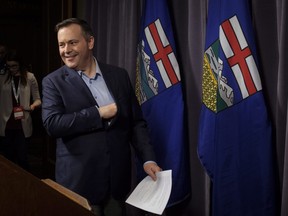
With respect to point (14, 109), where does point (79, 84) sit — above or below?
above

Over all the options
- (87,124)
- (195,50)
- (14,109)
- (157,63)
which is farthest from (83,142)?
(14,109)

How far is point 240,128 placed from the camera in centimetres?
183

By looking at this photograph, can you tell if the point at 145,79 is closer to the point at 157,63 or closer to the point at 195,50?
the point at 157,63

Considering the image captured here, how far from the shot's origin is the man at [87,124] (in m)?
1.59

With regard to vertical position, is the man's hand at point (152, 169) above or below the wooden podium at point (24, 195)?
below

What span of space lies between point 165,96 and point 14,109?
1.69 m

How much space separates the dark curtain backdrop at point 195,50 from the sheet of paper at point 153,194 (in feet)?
1.79

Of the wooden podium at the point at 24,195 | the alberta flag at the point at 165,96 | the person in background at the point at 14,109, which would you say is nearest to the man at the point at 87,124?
the alberta flag at the point at 165,96

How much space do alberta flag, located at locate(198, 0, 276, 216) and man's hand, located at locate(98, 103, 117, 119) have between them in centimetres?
53

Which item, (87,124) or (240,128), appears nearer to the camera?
(87,124)

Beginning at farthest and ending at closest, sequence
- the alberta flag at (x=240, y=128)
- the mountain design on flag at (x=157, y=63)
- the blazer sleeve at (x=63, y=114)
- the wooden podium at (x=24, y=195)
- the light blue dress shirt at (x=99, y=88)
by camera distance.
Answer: the mountain design on flag at (x=157, y=63)
the alberta flag at (x=240, y=128)
the light blue dress shirt at (x=99, y=88)
the blazer sleeve at (x=63, y=114)
the wooden podium at (x=24, y=195)

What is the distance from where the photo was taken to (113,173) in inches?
65.4

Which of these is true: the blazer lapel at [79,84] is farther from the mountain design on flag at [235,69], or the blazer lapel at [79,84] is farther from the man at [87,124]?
the mountain design on flag at [235,69]

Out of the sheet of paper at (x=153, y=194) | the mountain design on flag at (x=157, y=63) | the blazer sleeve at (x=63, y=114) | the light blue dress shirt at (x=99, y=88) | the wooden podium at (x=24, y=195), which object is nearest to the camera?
the wooden podium at (x=24, y=195)
